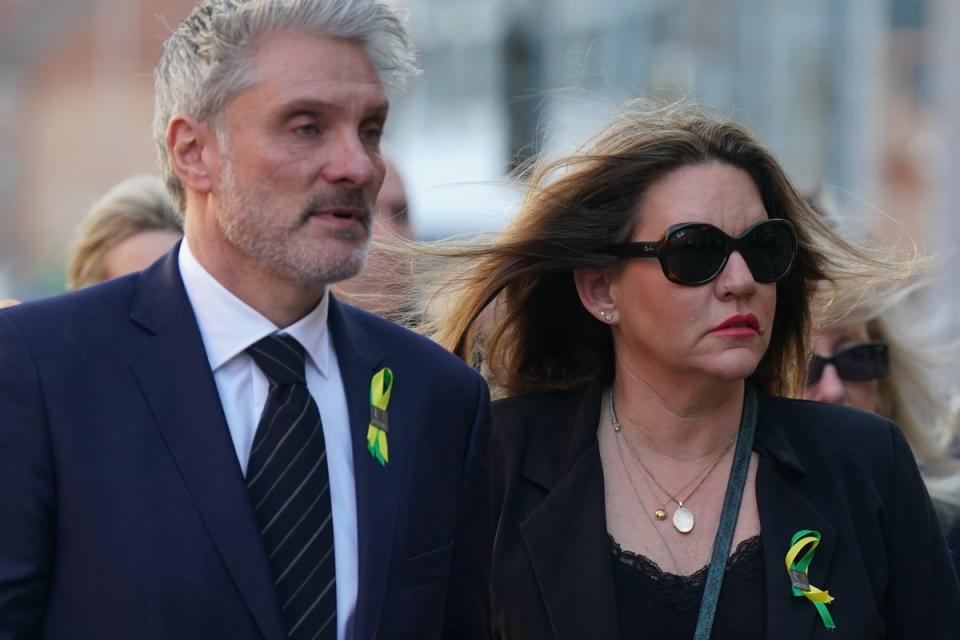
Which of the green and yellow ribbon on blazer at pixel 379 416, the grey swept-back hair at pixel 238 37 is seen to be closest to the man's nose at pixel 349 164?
the grey swept-back hair at pixel 238 37

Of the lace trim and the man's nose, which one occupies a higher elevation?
the man's nose

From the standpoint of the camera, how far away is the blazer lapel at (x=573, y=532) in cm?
381

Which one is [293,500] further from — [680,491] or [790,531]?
[790,531]

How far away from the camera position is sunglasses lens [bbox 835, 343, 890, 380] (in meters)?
5.51

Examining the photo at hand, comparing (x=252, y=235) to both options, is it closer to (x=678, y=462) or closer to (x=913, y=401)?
(x=678, y=462)

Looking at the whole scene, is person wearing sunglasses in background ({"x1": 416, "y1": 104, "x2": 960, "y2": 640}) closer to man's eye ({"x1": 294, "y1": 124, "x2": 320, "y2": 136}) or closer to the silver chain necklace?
the silver chain necklace

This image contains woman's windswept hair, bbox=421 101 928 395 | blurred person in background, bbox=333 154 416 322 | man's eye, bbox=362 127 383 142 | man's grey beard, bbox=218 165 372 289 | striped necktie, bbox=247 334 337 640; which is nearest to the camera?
striped necktie, bbox=247 334 337 640

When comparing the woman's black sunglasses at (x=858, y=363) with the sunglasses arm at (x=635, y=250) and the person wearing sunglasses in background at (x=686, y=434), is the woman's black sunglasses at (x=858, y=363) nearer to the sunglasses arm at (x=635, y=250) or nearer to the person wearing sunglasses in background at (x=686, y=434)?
the person wearing sunglasses in background at (x=686, y=434)

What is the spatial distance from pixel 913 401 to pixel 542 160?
2.11 m

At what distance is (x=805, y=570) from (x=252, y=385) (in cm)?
140

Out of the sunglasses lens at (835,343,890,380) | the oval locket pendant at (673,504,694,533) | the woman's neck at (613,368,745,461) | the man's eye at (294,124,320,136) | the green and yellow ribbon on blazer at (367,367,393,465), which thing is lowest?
the oval locket pendant at (673,504,694,533)

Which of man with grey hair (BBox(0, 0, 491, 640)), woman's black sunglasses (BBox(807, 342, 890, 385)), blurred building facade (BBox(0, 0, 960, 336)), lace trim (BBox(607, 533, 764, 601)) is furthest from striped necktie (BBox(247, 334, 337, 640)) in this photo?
blurred building facade (BBox(0, 0, 960, 336))

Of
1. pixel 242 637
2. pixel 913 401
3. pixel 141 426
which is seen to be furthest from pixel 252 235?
pixel 913 401

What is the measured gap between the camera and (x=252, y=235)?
3.27 m
